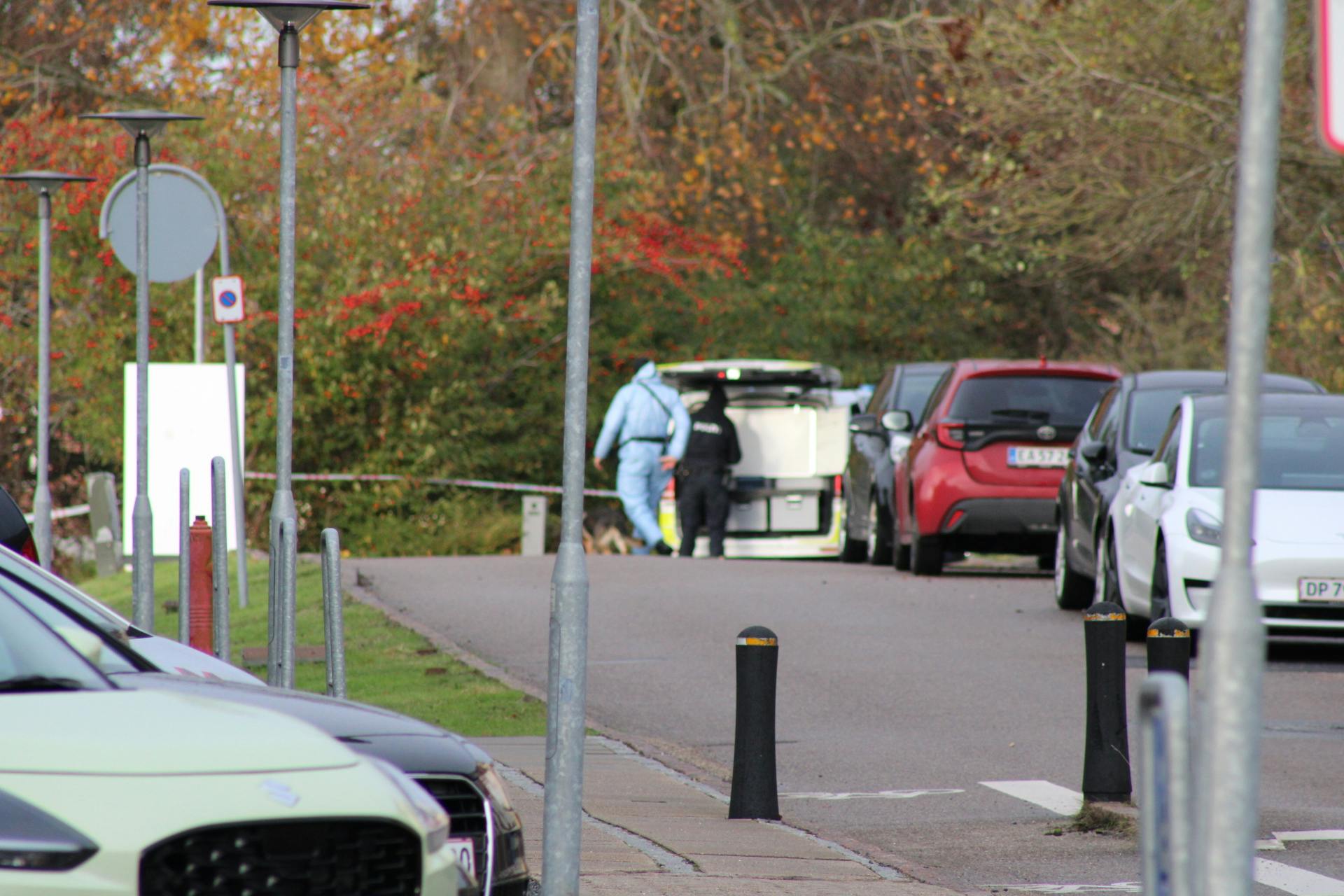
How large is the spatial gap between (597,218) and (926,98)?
22.3 feet

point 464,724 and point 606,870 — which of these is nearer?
point 606,870

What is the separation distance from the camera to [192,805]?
15.0 ft

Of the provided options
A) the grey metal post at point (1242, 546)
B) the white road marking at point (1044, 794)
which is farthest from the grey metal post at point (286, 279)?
the grey metal post at point (1242, 546)

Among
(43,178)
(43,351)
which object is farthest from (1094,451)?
(43,351)

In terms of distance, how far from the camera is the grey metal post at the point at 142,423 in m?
12.4

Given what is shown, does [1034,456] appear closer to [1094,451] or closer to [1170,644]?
[1094,451]

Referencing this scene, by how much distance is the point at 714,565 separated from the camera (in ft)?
69.4

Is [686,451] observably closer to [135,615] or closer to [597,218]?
[597,218]

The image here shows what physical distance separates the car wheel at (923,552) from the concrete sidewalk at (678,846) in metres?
9.49

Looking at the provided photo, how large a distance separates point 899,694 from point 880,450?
9071mm

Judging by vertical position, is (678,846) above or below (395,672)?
above

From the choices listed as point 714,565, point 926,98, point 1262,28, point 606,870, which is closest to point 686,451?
point 714,565

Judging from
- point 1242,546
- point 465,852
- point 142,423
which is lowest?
point 465,852

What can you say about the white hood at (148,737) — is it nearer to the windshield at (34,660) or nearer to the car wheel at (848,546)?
the windshield at (34,660)
